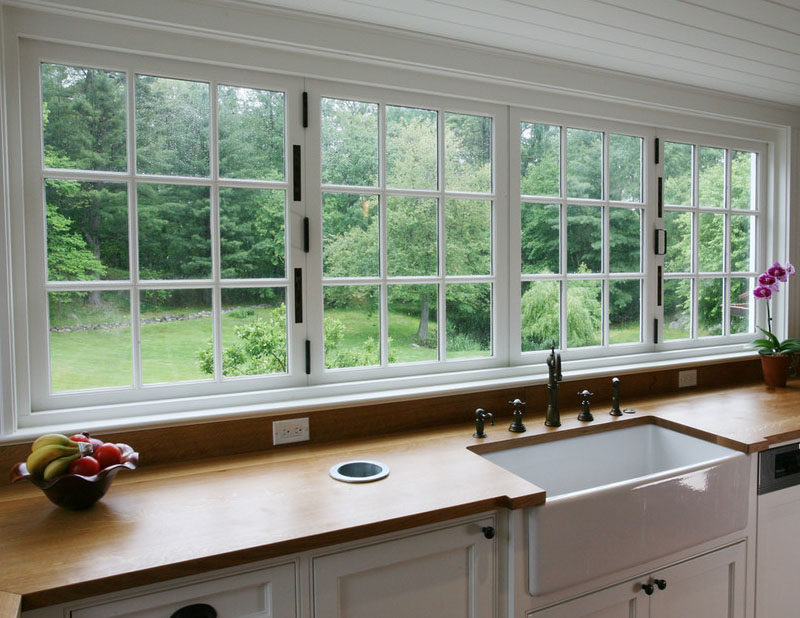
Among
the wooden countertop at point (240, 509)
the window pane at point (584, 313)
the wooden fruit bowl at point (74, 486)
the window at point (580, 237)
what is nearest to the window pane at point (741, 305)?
the window at point (580, 237)

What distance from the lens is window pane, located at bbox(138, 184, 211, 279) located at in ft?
5.92

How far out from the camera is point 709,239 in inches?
118

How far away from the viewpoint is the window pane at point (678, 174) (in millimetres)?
2828

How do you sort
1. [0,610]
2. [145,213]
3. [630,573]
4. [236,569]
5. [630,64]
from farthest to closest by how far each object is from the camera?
1. [630,64]
2. [145,213]
3. [630,573]
4. [236,569]
5. [0,610]

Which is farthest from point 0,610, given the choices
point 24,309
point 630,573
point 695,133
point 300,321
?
point 695,133

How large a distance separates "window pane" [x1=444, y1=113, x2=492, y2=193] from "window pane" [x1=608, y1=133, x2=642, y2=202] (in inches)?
27.0

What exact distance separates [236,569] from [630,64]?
2380 millimetres

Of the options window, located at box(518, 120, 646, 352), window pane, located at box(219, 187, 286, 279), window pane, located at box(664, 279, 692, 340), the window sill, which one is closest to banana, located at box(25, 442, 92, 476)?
the window sill

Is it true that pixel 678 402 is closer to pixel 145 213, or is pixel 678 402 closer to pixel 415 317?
pixel 415 317

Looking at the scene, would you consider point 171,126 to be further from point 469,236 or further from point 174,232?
point 469,236

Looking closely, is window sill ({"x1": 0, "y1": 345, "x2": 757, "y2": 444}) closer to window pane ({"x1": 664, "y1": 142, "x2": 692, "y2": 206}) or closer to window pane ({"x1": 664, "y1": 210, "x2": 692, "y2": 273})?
window pane ({"x1": 664, "y1": 210, "x2": 692, "y2": 273})

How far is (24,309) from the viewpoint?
5.36ft

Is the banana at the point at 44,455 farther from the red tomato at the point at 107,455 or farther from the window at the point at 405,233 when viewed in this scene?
the window at the point at 405,233

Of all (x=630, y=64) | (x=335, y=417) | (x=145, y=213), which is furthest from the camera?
(x=630, y=64)
